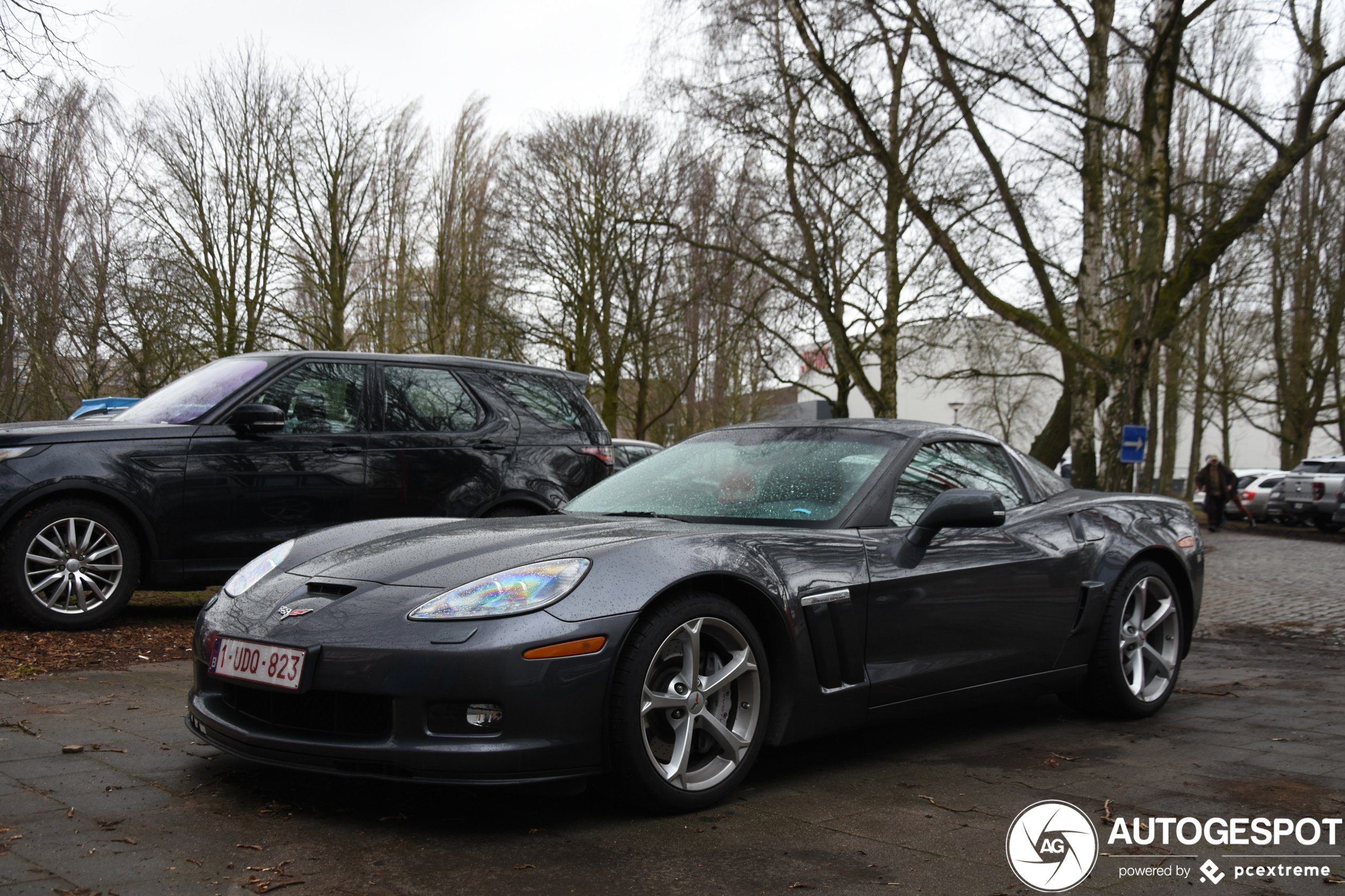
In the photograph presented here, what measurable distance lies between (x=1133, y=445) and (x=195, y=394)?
35.3 ft

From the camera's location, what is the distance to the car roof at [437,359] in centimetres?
752

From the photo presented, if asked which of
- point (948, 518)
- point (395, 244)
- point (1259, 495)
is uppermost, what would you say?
point (395, 244)

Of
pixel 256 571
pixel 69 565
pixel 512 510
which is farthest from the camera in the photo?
pixel 512 510

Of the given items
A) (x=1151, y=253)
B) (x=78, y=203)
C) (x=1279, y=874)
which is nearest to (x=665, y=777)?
(x=1279, y=874)

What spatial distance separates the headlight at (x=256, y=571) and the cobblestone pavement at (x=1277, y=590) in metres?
6.99

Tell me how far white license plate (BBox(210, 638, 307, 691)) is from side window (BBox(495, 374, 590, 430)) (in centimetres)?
464

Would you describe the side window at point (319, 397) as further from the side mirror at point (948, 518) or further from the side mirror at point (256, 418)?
the side mirror at point (948, 518)

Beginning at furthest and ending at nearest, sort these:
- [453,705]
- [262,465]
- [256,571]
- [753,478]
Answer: [262,465] < [753,478] < [256,571] < [453,705]

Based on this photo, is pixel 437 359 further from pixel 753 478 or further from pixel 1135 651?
pixel 1135 651

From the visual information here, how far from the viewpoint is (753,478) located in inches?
179

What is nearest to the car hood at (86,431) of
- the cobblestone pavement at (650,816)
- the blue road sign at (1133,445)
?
the cobblestone pavement at (650,816)

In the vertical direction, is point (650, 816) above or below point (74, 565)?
below

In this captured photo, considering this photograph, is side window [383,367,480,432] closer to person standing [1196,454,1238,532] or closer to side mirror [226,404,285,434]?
side mirror [226,404,285,434]

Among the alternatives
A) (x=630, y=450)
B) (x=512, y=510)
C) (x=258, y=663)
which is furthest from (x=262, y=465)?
(x=630, y=450)
